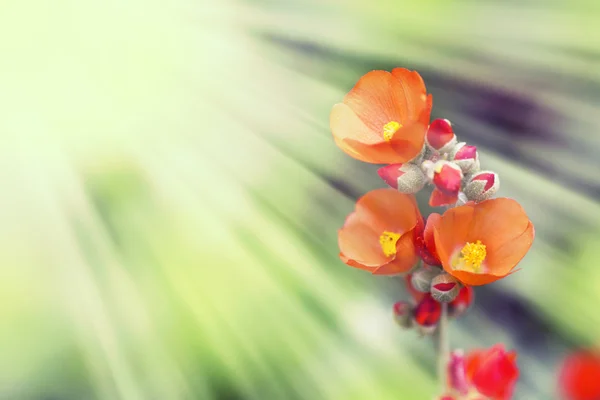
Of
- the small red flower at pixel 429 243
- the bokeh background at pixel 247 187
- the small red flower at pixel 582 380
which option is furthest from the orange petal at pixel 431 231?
the bokeh background at pixel 247 187

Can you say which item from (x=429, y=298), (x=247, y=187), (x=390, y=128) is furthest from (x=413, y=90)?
(x=247, y=187)

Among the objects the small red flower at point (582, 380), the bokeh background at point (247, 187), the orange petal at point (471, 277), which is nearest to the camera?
the orange petal at point (471, 277)

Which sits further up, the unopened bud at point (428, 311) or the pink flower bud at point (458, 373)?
the unopened bud at point (428, 311)

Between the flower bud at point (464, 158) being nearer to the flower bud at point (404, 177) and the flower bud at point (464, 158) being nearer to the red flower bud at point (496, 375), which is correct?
the flower bud at point (404, 177)

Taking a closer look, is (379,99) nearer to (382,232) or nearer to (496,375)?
(382,232)

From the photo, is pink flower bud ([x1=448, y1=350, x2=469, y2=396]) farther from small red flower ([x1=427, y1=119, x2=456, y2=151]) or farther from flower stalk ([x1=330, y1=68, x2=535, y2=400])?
small red flower ([x1=427, y1=119, x2=456, y2=151])

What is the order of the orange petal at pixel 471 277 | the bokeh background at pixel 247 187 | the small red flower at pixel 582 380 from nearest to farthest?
the orange petal at pixel 471 277 → the small red flower at pixel 582 380 → the bokeh background at pixel 247 187

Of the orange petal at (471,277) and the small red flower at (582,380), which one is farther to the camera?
the small red flower at (582,380)

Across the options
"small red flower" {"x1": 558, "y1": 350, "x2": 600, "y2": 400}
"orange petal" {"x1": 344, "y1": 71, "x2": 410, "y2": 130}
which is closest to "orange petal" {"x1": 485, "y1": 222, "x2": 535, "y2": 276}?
"orange petal" {"x1": 344, "y1": 71, "x2": 410, "y2": 130}
